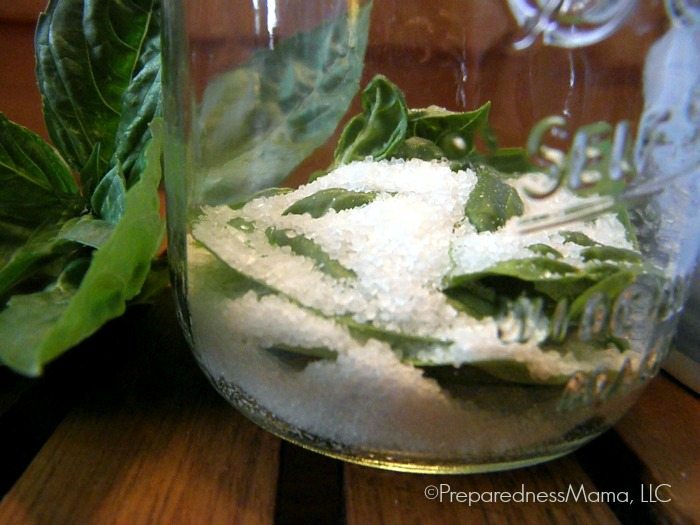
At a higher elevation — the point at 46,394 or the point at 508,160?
the point at 508,160

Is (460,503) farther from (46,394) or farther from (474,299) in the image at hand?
(46,394)

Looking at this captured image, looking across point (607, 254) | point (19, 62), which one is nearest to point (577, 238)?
point (607, 254)

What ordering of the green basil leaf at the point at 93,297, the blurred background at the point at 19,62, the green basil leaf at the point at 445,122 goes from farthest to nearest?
1. the blurred background at the point at 19,62
2. the green basil leaf at the point at 445,122
3. the green basil leaf at the point at 93,297

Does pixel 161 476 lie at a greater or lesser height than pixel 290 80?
lesser

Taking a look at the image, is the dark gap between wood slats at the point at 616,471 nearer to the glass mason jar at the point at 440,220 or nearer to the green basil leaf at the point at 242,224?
the glass mason jar at the point at 440,220

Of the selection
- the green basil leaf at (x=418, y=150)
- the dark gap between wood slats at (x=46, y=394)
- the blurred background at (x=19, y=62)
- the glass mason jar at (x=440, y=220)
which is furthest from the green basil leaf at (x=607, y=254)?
the blurred background at (x=19, y=62)

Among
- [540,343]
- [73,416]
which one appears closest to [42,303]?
[73,416]

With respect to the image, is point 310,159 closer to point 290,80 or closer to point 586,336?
point 290,80
